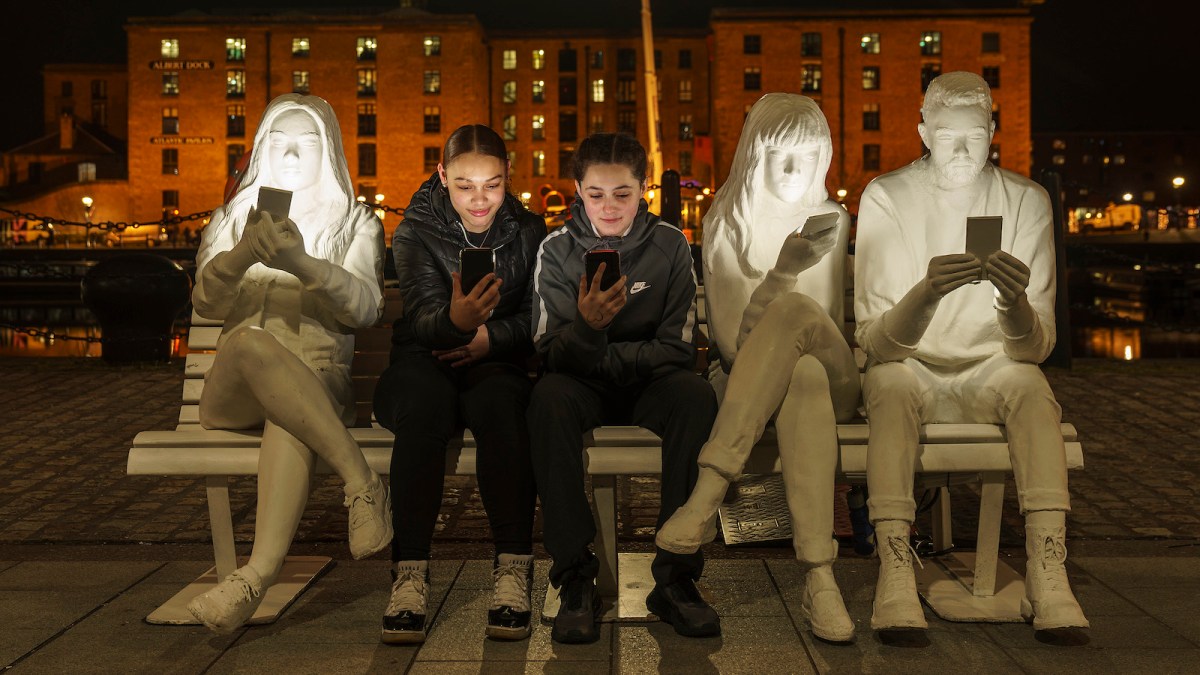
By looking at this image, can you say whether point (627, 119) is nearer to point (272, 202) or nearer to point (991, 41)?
point (991, 41)

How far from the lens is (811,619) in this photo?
166 inches

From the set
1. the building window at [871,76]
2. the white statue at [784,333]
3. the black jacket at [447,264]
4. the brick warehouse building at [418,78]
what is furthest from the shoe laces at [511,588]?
the building window at [871,76]

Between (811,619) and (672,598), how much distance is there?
47 cm

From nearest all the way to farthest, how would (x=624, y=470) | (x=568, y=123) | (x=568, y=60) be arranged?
(x=624, y=470)
(x=568, y=123)
(x=568, y=60)

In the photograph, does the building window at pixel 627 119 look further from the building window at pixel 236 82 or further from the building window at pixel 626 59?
the building window at pixel 236 82

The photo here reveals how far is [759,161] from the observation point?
472 cm

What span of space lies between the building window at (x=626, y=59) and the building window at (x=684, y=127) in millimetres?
4442

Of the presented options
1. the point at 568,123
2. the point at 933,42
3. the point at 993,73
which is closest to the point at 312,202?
the point at 568,123

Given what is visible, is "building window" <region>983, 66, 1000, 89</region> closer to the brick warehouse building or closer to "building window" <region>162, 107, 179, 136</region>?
the brick warehouse building

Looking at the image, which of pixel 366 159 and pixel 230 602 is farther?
pixel 366 159

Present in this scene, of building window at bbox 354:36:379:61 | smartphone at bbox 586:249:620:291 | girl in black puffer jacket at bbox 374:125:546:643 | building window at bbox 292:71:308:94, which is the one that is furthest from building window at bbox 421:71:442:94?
smartphone at bbox 586:249:620:291

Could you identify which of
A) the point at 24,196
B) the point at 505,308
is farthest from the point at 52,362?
the point at 24,196

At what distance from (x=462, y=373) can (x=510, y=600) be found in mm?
874

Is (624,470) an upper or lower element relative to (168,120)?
lower
